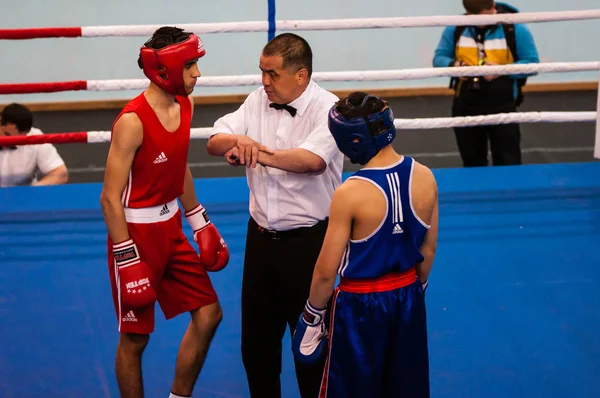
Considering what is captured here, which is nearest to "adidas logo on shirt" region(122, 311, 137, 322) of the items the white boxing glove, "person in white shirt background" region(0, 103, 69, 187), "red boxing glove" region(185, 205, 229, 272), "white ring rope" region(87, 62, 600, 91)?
"red boxing glove" region(185, 205, 229, 272)

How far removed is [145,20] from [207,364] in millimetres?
6769

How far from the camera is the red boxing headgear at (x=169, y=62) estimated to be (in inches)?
105

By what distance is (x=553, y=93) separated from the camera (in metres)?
9.58

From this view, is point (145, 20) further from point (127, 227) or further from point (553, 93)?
point (127, 227)

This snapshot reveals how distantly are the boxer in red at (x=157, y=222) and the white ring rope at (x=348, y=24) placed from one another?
1.98m

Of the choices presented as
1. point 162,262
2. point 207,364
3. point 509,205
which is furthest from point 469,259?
point 162,262

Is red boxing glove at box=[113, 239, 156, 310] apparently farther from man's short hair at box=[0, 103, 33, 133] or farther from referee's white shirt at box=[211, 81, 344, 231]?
man's short hair at box=[0, 103, 33, 133]

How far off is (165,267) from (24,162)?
2622 millimetres

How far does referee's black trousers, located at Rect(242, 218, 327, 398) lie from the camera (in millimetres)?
2820

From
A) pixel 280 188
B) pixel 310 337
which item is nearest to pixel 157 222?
pixel 280 188

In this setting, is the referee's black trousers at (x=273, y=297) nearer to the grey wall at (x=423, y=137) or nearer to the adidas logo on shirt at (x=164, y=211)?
the adidas logo on shirt at (x=164, y=211)

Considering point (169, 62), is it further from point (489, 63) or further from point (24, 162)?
point (489, 63)

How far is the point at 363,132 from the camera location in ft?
7.45

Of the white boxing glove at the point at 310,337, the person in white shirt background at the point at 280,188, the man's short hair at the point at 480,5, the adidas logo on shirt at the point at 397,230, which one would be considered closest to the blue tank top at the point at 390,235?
A: the adidas logo on shirt at the point at 397,230
